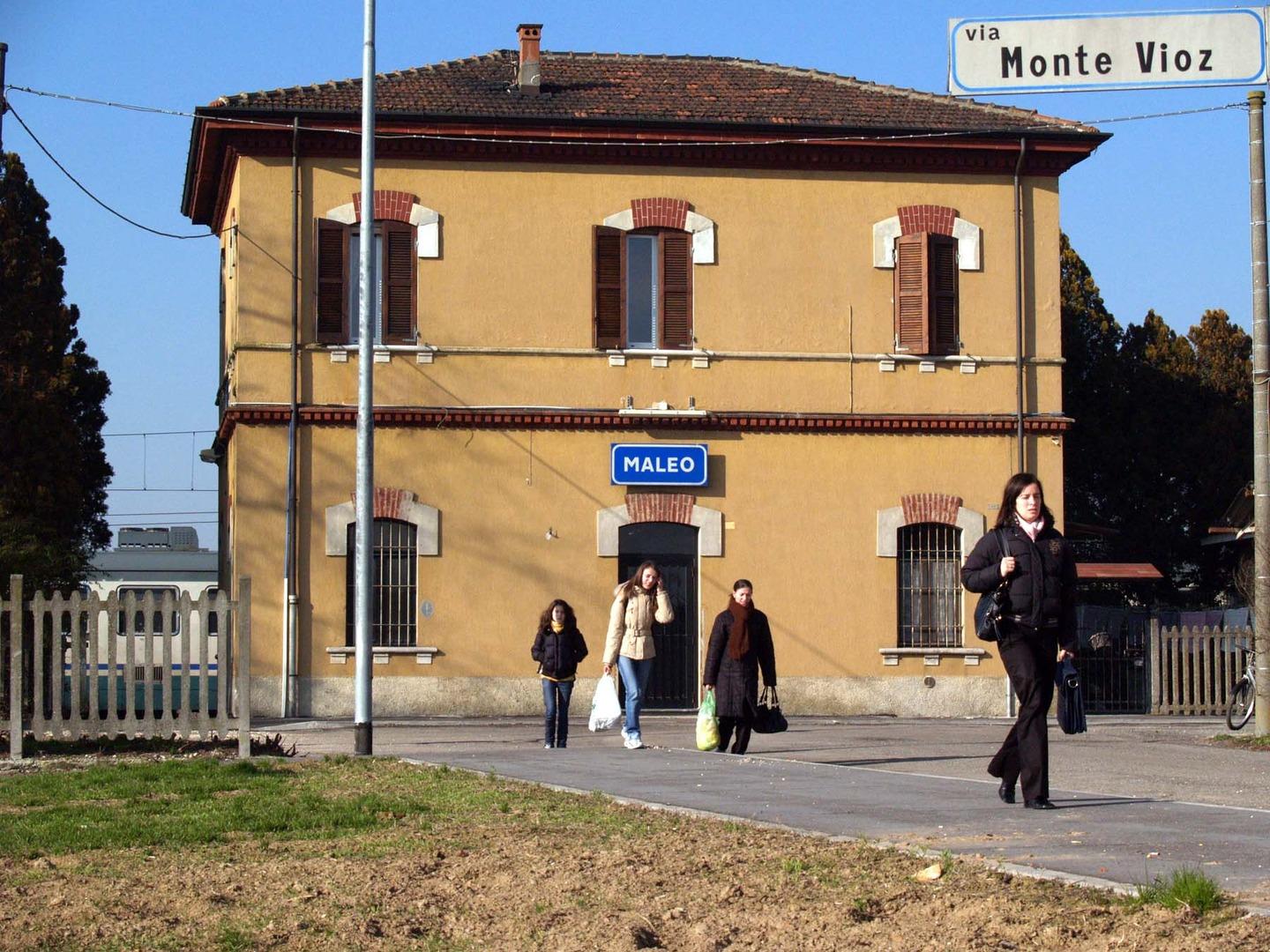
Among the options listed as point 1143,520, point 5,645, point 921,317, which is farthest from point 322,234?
point 1143,520

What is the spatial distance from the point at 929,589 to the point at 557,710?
9.70 m

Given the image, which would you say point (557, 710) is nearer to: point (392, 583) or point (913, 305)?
point (392, 583)

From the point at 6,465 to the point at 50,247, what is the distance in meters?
5.56

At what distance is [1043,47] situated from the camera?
12312 mm

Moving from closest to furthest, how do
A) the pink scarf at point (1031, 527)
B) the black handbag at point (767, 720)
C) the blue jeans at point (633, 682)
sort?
the pink scarf at point (1031, 527) → the black handbag at point (767, 720) → the blue jeans at point (633, 682)

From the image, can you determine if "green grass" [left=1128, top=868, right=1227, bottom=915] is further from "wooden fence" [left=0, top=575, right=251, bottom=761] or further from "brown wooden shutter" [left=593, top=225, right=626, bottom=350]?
"brown wooden shutter" [left=593, top=225, right=626, bottom=350]

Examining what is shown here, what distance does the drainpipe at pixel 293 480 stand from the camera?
79.6ft

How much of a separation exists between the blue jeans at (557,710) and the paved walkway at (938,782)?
429 mm

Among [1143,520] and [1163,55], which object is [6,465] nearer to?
[1143,520]

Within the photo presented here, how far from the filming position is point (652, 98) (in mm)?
26578

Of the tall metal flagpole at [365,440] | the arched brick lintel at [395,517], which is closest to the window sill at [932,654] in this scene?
the arched brick lintel at [395,517]

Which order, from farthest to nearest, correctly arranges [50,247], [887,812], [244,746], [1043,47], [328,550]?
[50,247], [328,550], [244,746], [1043,47], [887,812]

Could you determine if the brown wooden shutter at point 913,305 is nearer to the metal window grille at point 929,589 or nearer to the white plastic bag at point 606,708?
the metal window grille at point 929,589

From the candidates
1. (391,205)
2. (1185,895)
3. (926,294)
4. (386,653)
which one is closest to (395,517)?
(386,653)
